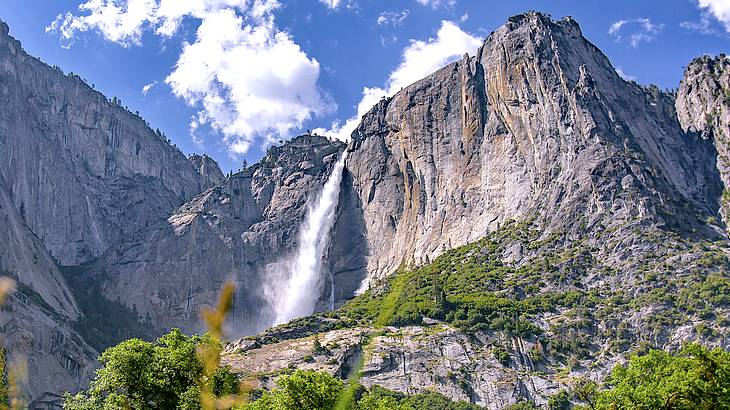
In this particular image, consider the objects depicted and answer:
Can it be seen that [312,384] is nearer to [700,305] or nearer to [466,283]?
[700,305]

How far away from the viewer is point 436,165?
440ft

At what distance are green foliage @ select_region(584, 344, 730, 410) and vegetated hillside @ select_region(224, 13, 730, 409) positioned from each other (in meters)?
33.8

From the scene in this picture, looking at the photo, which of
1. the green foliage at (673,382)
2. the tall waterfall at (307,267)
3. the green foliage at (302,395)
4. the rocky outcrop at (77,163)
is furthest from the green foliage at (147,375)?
the rocky outcrop at (77,163)

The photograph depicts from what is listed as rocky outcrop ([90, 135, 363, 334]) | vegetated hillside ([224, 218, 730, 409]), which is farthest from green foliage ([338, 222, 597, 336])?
rocky outcrop ([90, 135, 363, 334])

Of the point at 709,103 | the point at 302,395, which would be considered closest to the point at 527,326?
the point at 302,395

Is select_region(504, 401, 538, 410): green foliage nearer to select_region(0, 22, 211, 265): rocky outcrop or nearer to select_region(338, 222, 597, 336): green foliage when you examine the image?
select_region(338, 222, 597, 336): green foliage

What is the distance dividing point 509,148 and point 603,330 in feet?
159

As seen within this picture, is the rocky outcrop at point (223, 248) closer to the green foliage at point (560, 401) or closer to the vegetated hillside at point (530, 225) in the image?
the vegetated hillside at point (530, 225)

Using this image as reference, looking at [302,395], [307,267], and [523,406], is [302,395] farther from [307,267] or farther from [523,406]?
[307,267]

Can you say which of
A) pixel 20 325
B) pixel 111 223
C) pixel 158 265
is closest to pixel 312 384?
pixel 20 325

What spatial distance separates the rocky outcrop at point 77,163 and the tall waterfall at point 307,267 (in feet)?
123

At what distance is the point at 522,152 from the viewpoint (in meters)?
122

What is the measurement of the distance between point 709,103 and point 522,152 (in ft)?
123

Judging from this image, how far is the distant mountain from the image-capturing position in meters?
82.9
